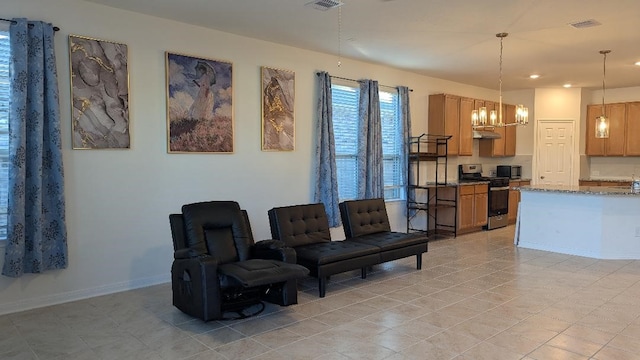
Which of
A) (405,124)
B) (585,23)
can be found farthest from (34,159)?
(585,23)

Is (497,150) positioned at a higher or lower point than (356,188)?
higher

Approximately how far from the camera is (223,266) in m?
3.79

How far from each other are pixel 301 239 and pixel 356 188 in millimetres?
2085

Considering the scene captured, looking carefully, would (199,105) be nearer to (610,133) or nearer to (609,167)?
(610,133)

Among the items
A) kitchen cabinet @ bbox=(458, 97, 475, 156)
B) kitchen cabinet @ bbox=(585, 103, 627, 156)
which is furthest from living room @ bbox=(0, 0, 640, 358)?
kitchen cabinet @ bbox=(585, 103, 627, 156)

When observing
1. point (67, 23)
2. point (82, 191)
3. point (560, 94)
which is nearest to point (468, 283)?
point (82, 191)

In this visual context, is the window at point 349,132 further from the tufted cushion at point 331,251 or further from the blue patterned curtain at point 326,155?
the tufted cushion at point 331,251

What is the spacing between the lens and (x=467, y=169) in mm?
8836

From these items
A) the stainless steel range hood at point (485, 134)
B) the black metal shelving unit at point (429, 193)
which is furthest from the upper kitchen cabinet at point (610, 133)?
the black metal shelving unit at point (429, 193)

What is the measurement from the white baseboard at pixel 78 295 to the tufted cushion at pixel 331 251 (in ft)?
5.25

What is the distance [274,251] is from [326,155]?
230 cm

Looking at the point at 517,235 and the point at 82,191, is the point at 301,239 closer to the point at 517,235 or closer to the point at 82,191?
the point at 82,191

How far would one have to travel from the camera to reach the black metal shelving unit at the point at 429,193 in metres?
7.58

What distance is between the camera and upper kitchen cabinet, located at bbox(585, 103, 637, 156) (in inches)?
356
